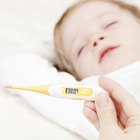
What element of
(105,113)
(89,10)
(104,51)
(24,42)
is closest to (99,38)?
(104,51)

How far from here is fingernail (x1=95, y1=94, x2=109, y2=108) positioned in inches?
35.5

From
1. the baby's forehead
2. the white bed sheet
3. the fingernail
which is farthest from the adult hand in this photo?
the baby's forehead

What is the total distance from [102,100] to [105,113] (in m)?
0.04

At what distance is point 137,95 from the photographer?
1.14 m

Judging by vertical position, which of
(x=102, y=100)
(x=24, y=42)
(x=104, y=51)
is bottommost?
(x=24, y=42)

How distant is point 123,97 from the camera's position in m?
0.92

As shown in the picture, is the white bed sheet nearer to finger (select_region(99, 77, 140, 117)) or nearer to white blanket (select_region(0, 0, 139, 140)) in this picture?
white blanket (select_region(0, 0, 139, 140))

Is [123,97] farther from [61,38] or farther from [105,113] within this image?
[61,38]

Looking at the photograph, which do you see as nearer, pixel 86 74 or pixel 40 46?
pixel 86 74

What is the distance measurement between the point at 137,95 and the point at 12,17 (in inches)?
34.4

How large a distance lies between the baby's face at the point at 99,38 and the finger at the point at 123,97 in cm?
31

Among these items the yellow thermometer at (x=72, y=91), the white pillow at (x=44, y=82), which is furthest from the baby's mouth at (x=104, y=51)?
the yellow thermometer at (x=72, y=91)

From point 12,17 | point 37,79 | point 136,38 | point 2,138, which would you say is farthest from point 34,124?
point 12,17

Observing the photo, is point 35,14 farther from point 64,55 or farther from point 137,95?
point 137,95
